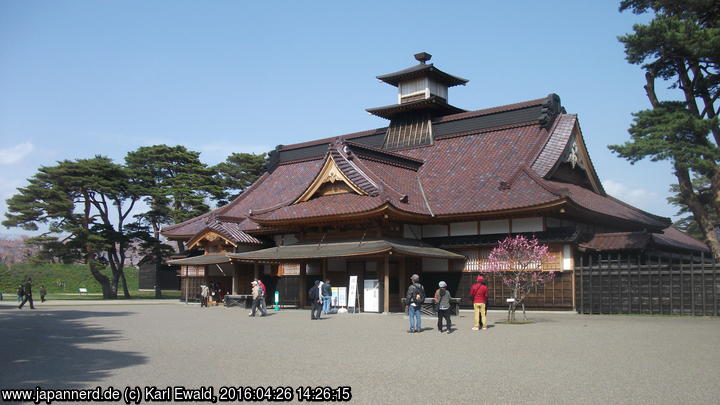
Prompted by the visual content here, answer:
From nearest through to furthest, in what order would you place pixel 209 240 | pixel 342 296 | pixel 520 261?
pixel 520 261 < pixel 342 296 < pixel 209 240

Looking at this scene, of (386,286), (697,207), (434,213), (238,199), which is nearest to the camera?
(697,207)

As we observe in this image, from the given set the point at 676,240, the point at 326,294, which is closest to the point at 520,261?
the point at 326,294

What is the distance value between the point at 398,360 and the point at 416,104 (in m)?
27.9

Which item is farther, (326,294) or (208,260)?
(208,260)

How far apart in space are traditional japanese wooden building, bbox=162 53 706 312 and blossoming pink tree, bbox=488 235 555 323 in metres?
0.81

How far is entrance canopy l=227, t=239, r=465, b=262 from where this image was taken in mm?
26578

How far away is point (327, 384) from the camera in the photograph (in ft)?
31.8

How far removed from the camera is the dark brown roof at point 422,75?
38.9m

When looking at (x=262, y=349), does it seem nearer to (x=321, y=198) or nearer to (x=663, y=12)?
(x=321, y=198)

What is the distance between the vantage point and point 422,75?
129 ft

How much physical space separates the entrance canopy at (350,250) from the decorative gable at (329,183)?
2.60 metres

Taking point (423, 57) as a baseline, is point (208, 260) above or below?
below

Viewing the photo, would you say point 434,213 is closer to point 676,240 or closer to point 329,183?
point 329,183

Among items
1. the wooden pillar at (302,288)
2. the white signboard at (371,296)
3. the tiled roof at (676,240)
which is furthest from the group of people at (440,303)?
the tiled roof at (676,240)
